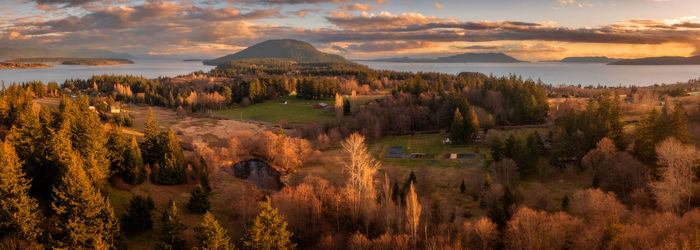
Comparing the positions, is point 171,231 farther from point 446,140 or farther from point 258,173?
point 446,140

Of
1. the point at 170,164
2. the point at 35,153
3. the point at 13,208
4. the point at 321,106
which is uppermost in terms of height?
the point at 35,153

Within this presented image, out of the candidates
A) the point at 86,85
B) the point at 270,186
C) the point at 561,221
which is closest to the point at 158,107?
the point at 86,85

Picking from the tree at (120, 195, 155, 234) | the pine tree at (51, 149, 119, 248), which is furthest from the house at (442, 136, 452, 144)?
the pine tree at (51, 149, 119, 248)

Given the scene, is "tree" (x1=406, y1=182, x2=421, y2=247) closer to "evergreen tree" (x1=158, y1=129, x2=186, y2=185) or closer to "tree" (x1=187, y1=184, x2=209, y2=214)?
"tree" (x1=187, y1=184, x2=209, y2=214)

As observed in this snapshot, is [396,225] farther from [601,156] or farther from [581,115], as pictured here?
[581,115]

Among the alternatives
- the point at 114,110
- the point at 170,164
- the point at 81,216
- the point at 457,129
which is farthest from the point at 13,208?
the point at 114,110
